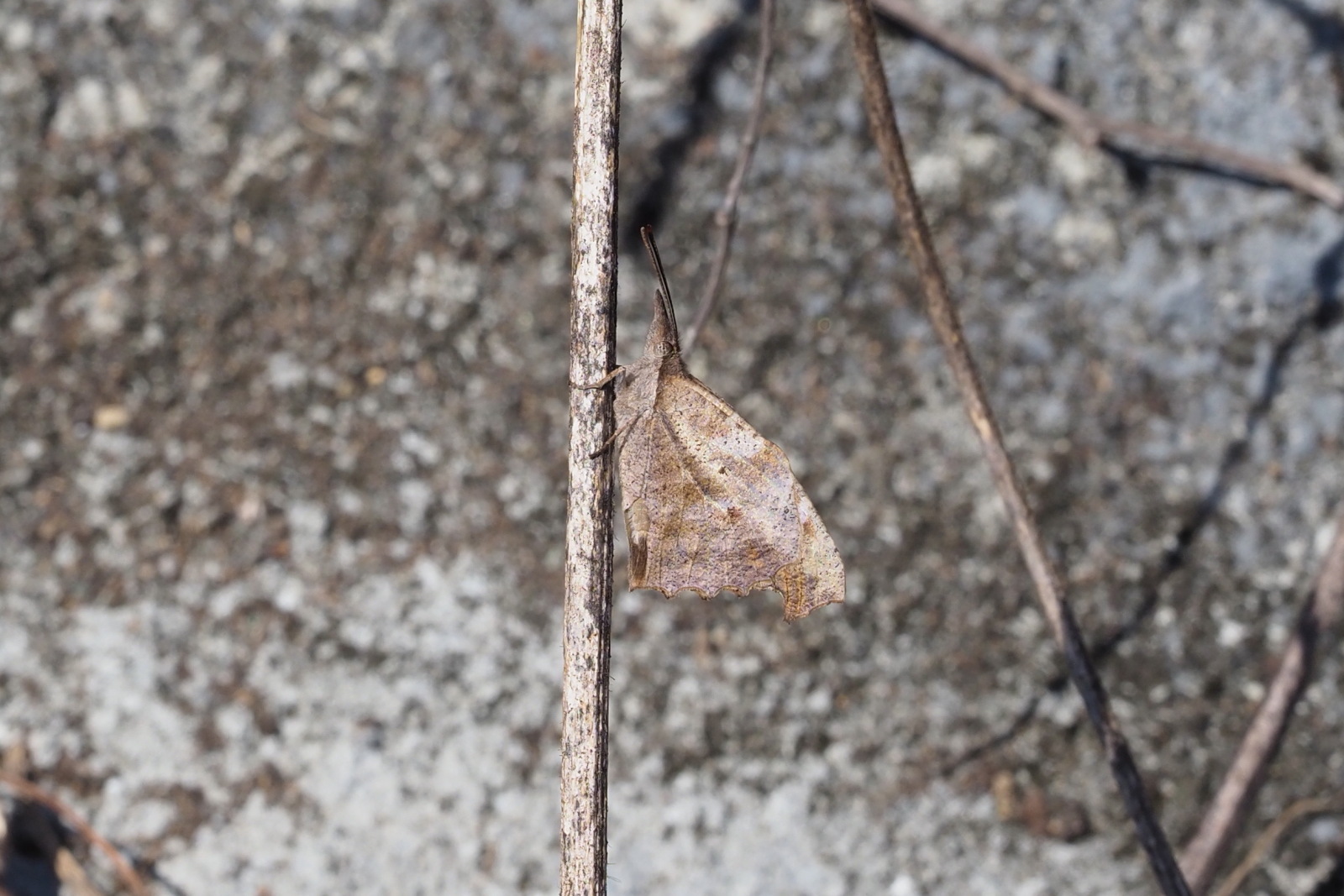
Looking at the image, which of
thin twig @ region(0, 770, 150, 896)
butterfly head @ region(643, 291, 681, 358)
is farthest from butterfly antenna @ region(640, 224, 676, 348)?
thin twig @ region(0, 770, 150, 896)

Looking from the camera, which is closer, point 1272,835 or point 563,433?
point 1272,835

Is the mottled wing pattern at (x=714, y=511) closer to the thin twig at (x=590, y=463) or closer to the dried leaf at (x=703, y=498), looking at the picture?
the dried leaf at (x=703, y=498)

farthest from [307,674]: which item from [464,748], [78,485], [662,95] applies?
[662,95]

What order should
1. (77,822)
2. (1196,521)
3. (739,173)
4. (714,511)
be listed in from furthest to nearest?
(1196,521)
(77,822)
(739,173)
(714,511)

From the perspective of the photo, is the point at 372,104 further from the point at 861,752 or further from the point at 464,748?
the point at 861,752

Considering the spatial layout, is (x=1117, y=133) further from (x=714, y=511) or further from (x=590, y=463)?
(x=590, y=463)

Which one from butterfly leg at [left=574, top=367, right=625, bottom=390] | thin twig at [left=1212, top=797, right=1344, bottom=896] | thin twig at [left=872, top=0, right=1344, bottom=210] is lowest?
thin twig at [left=1212, top=797, right=1344, bottom=896]

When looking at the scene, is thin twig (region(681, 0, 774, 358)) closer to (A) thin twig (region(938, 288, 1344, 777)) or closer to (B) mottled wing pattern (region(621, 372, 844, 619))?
(B) mottled wing pattern (region(621, 372, 844, 619))

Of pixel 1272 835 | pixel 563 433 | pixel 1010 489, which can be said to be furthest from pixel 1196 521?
pixel 563 433
